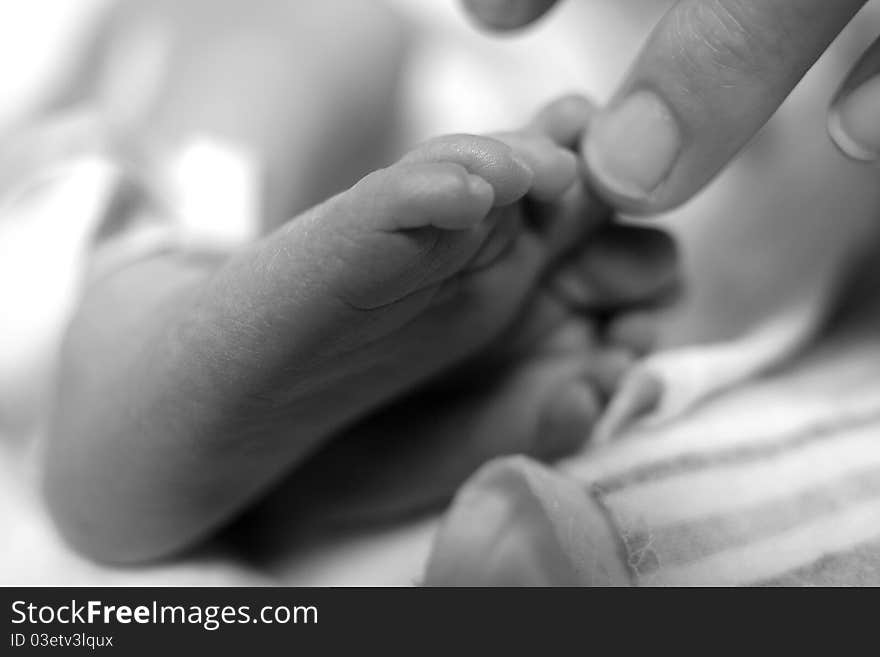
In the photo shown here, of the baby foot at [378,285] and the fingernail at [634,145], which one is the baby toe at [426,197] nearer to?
the baby foot at [378,285]

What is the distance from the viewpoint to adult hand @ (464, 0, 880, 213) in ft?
1.36

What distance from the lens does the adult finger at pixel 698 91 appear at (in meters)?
0.41

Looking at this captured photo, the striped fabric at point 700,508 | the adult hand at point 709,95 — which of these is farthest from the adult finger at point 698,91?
the striped fabric at point 700,508

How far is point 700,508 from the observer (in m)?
0.44

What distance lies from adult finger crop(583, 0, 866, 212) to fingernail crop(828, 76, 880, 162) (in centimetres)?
2

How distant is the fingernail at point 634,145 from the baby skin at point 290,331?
2 centimetres

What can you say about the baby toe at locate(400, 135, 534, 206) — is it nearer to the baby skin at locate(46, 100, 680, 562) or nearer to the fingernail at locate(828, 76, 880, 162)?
the baby skin at locate(46, 100, 680, 562)

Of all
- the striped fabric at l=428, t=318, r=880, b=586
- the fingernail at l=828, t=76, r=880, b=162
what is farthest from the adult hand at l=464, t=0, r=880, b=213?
the striped fabric at l=428, t=318, r=880, b=586

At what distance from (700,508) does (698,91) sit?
179mm

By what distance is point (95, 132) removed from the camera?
2.14ft

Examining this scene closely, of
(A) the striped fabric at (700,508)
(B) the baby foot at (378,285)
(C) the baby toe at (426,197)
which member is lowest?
(A) the striped fabric at (700,508)

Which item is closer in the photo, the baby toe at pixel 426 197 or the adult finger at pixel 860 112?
the baby toe at pixel 426 197
